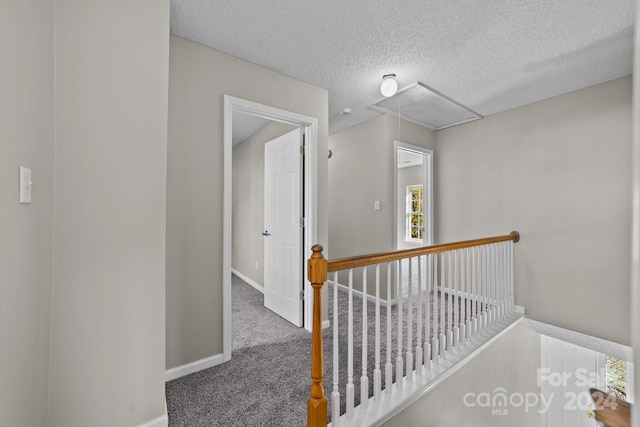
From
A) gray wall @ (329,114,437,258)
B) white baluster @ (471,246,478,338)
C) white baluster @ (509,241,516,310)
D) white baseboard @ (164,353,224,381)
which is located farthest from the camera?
gray wall @ (329,114,437,258)

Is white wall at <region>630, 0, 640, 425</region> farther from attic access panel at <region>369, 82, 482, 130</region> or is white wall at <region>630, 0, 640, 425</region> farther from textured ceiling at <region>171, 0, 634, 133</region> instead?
attic access panel at <region>369, 82, 482, 130</region>

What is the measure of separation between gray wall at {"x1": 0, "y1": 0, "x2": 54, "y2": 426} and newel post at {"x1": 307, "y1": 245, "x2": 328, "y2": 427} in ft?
3.73

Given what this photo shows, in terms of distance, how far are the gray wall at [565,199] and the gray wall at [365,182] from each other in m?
Result: 1.08

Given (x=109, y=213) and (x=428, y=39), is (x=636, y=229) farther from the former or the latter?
(x=428, y=39)

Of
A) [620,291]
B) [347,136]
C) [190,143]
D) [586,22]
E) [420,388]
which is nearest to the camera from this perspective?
[420,388]

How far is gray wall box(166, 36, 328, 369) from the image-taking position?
206 cm

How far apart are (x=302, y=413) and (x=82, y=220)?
62.8 inches

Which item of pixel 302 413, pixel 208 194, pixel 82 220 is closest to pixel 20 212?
pixel 82 220

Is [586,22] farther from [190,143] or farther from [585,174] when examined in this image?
[190,143]

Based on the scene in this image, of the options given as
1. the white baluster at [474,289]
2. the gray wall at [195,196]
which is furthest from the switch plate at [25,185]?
the white baluster at [474,289]

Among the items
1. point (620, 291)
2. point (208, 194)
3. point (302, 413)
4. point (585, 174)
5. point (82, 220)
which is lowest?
point (302, 413)

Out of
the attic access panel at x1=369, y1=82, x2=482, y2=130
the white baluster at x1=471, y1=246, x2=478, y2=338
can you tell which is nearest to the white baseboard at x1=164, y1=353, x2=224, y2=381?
the white baluster at x1=471, y1=246, x2=478, y2=338

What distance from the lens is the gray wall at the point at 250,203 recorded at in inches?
165

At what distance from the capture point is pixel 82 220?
140 centimetres
